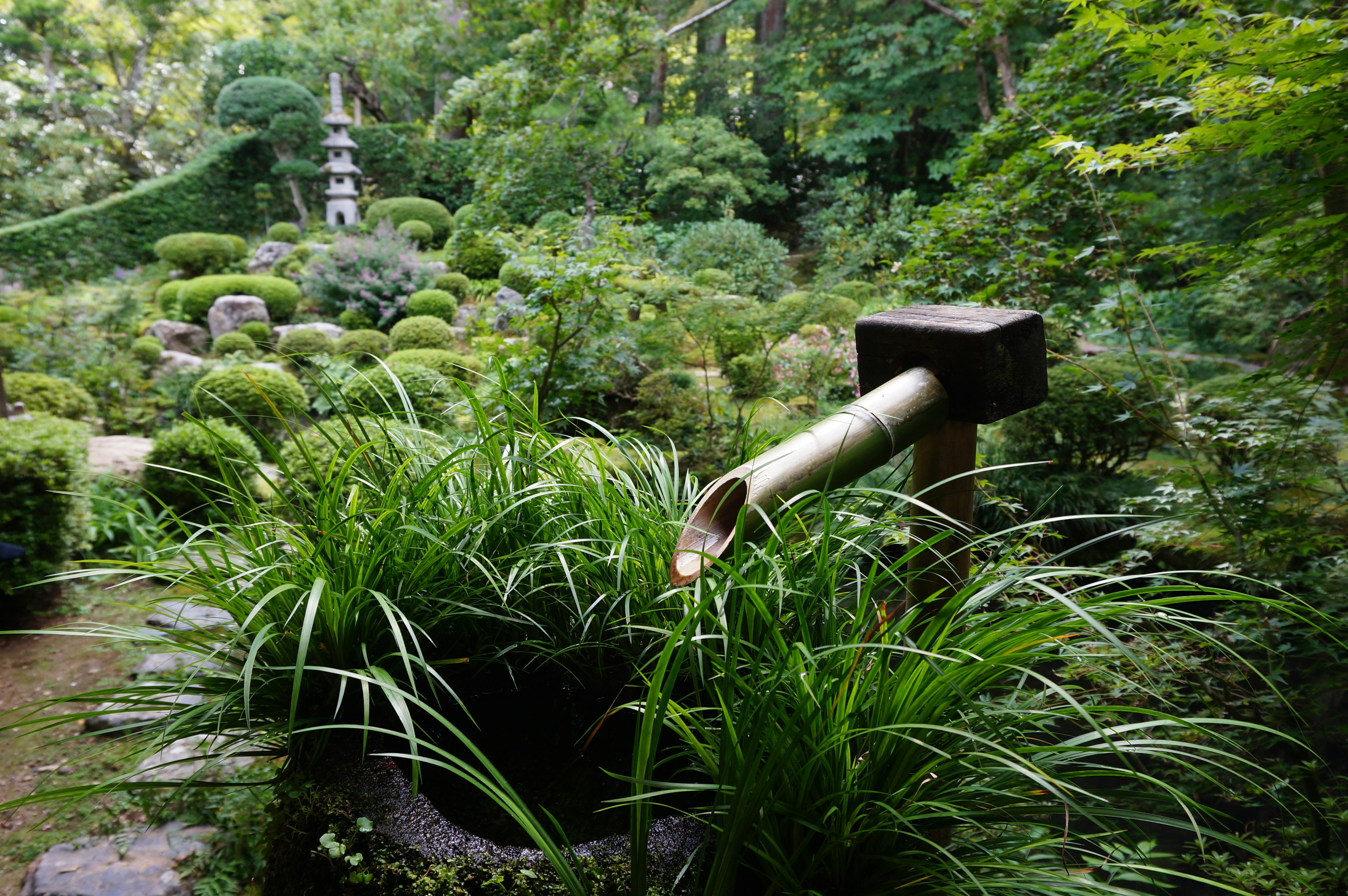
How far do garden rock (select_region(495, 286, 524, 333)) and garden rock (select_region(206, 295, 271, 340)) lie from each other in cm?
295

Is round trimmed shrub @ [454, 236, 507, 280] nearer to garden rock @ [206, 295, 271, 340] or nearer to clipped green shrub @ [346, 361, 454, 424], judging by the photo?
garden rock @ [206, 295, 271, 340]

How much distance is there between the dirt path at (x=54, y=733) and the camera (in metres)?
2.02

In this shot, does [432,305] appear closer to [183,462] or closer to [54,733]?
[183,462]

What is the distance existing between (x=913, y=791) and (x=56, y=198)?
54.4 ft

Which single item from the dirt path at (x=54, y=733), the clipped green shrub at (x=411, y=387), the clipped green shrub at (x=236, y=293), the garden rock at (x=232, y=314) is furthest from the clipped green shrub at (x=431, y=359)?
the clipped green shrub at (x=236, y=293)

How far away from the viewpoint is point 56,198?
12.3 metres

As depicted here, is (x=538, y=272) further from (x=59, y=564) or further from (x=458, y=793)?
(x=458, y=793)

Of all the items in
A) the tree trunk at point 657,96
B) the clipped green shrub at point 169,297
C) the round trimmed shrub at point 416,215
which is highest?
the tree trunk at point 657,96

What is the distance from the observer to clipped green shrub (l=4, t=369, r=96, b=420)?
17.9 ft

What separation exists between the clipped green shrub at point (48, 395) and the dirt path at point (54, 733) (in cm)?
267

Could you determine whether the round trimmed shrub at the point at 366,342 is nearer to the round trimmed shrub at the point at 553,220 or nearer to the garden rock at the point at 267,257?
the round trimmed shrub at the point at 553,220

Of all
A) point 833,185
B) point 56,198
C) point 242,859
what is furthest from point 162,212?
point 242,859

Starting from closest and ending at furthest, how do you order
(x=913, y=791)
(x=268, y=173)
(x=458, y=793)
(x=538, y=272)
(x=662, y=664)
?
(x=662, y=664)
(x=913, y=791)
(x=458, y=793)
(x=538, y=272)
(x=268, y=173)

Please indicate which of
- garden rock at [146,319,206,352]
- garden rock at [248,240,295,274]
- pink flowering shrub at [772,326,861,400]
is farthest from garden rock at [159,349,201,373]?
pink flowering shrub at [772,326,861,400]
